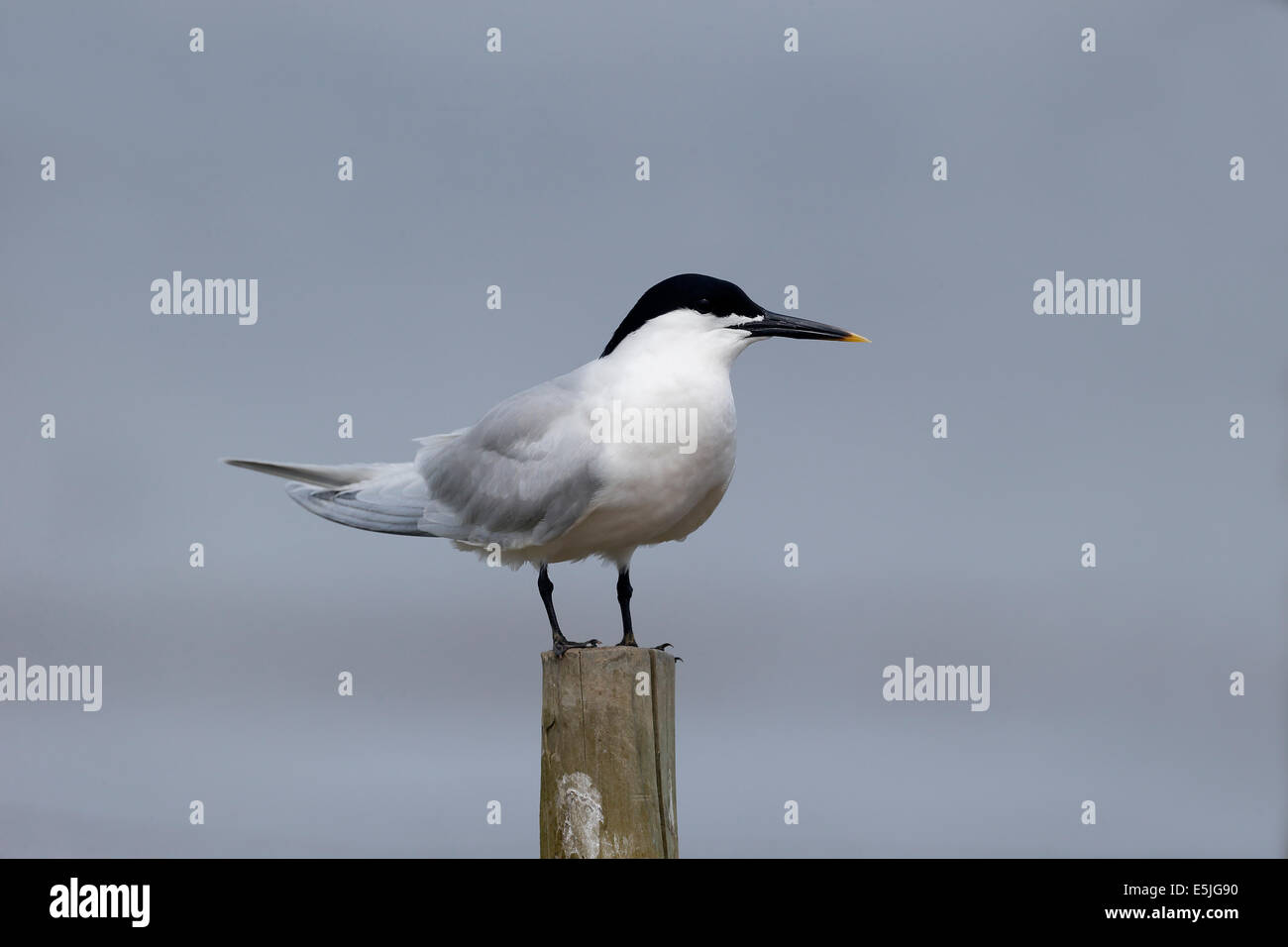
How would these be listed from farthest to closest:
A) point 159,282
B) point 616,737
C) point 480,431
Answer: point 159,282 → point 480,431 → point 616,737

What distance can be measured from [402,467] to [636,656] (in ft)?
5.92

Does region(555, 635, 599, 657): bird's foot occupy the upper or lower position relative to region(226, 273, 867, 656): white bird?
lower

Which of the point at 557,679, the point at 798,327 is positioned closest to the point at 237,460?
the point at 557,679

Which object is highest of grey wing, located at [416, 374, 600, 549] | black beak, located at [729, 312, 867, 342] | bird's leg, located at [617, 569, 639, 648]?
black beak, located at [729, 312, 867, 342]

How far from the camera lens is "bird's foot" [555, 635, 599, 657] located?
5742 millimetres

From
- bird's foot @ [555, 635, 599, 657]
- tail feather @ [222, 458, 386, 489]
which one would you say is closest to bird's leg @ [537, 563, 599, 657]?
bird's foot @ [555, 635, 599, 657]

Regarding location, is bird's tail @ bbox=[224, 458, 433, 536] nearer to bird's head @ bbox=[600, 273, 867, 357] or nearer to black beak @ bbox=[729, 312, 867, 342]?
bird's head @ bbox=[600, 273, 867, 357]

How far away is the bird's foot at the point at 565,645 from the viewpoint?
574cm

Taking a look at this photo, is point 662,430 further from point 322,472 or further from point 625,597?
point 322,472

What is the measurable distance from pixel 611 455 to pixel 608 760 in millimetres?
1186

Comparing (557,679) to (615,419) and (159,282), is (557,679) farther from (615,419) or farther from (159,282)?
(159,282)

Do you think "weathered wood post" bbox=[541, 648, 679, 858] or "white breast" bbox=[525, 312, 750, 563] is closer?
"weathered wood post" bbox=[541, 648, 679, 858]

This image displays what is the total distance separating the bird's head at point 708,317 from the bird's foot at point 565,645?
125 cm

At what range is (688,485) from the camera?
5.93m
